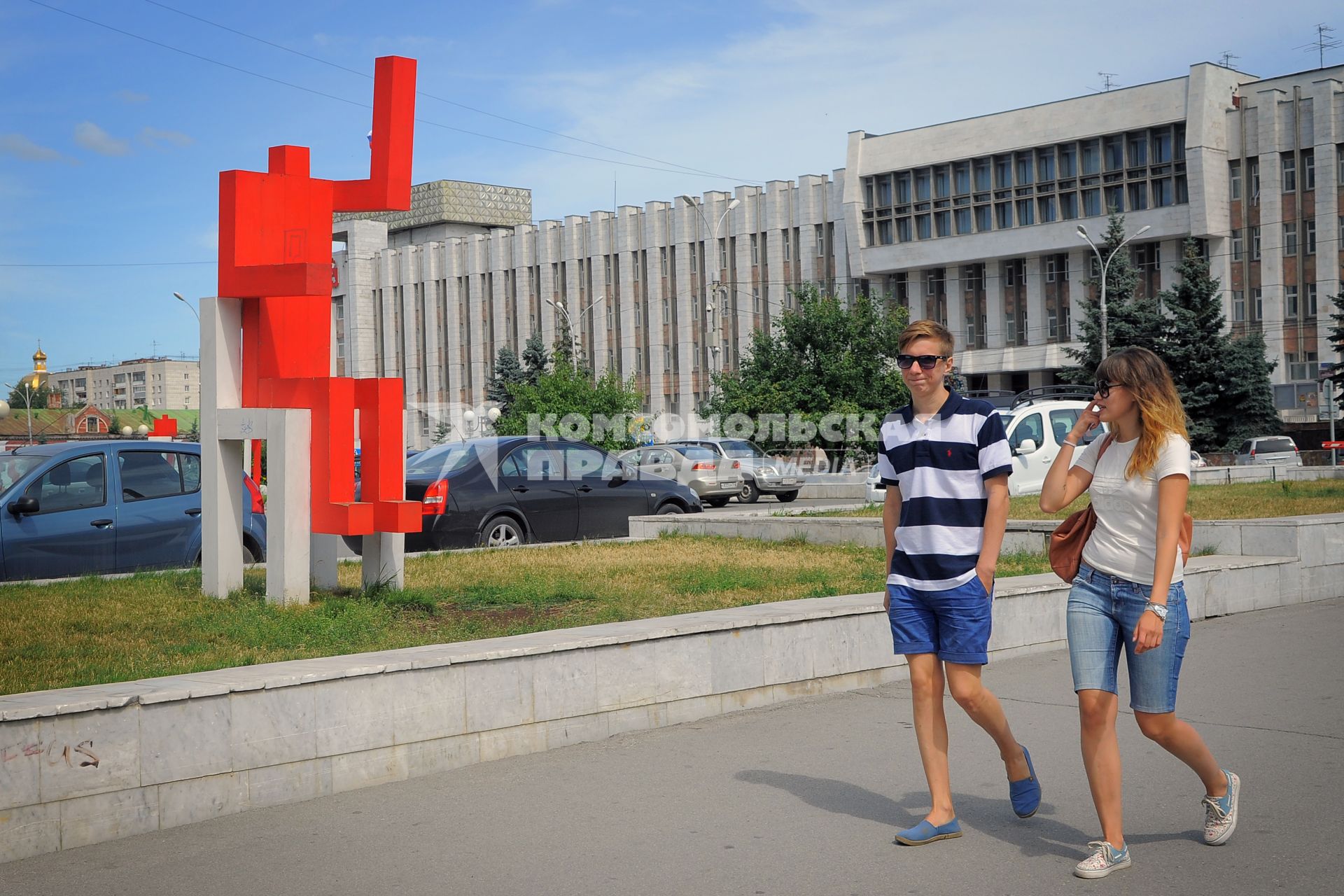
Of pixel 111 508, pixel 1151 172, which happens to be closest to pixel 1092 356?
pixel 1151 172

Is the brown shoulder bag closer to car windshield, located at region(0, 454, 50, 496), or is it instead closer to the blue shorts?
the blue shorts

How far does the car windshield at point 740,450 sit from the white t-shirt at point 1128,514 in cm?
2596

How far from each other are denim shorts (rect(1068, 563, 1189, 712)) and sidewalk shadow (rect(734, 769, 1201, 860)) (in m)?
0.64

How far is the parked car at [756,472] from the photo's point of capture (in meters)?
30.6

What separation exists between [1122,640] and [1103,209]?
2381 inches

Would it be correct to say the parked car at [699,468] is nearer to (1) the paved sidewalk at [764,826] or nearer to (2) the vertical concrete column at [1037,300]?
(1) the paved sidewalk at [764,826]

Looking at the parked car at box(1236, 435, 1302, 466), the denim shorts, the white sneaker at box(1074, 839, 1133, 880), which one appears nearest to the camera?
the white sneaker at box(1074, 839, 1133, 880)

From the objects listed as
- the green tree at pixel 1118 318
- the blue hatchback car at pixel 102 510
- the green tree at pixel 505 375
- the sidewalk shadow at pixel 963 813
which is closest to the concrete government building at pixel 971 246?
the green tree at pixel 1118 318

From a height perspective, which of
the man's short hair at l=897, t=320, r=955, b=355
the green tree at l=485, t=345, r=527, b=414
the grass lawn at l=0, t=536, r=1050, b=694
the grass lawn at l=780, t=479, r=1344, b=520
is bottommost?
the grass lawn at l=0, t=536, r=1050, b=694

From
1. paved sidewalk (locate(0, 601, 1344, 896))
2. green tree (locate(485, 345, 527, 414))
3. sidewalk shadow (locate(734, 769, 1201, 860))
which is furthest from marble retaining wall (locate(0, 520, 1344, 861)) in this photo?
green tree (locate(485, 345, 527, 414))

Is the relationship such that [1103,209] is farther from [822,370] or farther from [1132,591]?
[1132,591]

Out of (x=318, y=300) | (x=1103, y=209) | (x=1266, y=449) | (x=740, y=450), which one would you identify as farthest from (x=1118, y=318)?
(x=318, y=300)

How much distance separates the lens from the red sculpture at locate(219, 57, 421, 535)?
8922 millimetres

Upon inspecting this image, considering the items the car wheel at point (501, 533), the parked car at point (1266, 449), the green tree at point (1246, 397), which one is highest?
the green tree at point (1246, 397)
